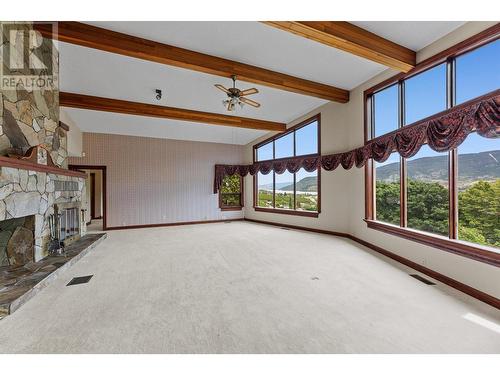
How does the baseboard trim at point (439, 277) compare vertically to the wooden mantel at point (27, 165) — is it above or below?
below

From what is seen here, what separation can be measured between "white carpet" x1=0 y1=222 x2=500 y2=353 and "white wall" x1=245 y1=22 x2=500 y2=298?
30 cm

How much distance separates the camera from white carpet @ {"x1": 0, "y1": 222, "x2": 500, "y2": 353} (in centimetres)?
172

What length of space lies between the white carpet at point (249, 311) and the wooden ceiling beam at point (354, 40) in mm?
3037

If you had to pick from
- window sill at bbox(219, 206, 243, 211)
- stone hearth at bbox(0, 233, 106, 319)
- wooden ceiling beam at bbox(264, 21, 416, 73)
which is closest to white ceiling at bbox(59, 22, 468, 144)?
wooden ceiling beam at bbox(264, 21, 416, 73)

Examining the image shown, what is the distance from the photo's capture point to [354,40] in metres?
2.83

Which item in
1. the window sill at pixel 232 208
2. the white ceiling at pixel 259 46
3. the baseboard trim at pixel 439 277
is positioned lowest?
the baseboard trim at pixel 439 277

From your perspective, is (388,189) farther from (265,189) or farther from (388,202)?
(265,189)

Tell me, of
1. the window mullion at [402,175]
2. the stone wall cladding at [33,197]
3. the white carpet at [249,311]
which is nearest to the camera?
the white carpet at [249,311]

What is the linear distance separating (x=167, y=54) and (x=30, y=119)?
2256 millimetres

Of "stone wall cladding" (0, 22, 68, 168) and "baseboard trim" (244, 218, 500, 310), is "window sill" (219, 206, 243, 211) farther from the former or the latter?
"stone wall cladding" (0, 22, 68, 168)

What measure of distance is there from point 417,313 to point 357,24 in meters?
3.44

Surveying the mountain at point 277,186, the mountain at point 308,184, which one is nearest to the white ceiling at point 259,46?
the mountain at point 308,184

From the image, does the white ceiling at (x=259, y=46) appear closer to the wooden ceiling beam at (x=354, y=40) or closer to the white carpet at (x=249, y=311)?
the wooden ceiling beam at (x=354, y=40)

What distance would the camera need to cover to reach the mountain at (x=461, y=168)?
2.52 metres
